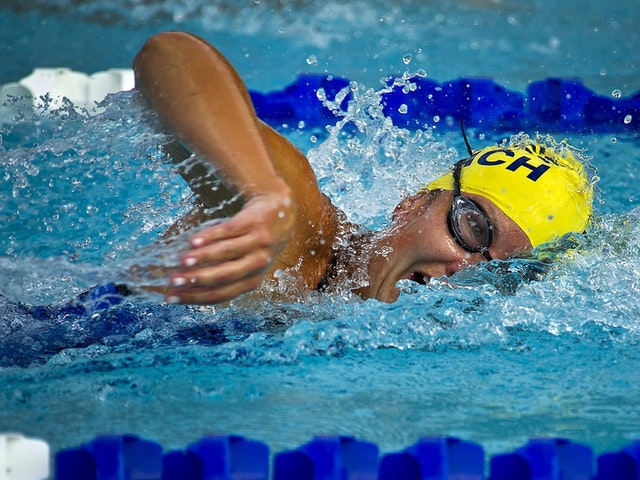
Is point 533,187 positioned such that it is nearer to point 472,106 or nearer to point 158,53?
point 158,53

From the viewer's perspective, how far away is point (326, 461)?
1499 mm

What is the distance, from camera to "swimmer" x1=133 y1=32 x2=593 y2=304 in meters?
1.43

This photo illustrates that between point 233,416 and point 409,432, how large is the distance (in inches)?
13.5

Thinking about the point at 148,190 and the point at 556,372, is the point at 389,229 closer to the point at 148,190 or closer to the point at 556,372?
the point at 556,372

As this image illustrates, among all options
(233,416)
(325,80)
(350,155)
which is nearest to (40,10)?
(325,80)

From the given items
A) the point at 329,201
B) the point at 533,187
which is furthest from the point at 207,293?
the point at 533,187

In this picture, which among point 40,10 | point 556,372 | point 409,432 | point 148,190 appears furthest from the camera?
point 40,10

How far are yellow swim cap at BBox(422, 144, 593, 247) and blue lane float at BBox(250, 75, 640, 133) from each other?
1.54 metres

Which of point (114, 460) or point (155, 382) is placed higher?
point (155, 382)

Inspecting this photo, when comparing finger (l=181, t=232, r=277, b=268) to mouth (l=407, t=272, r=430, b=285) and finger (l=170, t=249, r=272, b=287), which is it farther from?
mouth (l=407, t=272, r=430, b=285)

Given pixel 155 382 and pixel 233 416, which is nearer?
pixel 233 416

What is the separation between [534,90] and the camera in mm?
3982

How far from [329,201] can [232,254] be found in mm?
985

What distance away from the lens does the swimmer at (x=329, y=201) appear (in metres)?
1.43
